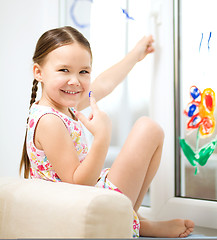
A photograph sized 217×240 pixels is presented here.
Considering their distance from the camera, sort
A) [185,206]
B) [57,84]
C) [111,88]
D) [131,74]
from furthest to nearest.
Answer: [131,74] → [111,88] → [185,206] → [57,84]

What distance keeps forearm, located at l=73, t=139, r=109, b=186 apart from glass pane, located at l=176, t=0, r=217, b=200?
16.9 inches

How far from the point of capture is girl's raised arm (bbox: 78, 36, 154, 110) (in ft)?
4.46

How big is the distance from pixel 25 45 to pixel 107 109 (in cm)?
49

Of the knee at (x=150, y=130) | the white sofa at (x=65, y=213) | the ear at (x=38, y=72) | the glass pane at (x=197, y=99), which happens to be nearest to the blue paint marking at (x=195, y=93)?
the glass pane at (x=197, y=99)

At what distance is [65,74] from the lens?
1.06m

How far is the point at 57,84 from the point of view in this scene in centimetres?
106

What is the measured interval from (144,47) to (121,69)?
0.38 ft

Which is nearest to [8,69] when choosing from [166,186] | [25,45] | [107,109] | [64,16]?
[25,45]

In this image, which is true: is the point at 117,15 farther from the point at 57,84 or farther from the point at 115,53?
the point at 57,84

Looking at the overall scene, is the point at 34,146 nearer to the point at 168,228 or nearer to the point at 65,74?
the point at 65,74

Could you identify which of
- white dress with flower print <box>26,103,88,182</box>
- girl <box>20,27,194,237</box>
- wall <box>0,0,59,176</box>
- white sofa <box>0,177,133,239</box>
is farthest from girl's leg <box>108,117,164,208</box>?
wall <box>0,0,59,176</box>

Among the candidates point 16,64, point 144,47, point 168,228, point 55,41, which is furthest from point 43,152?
point 16,64

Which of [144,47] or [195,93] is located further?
[144,47]

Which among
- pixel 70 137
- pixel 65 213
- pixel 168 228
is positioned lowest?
pixel 168 228
